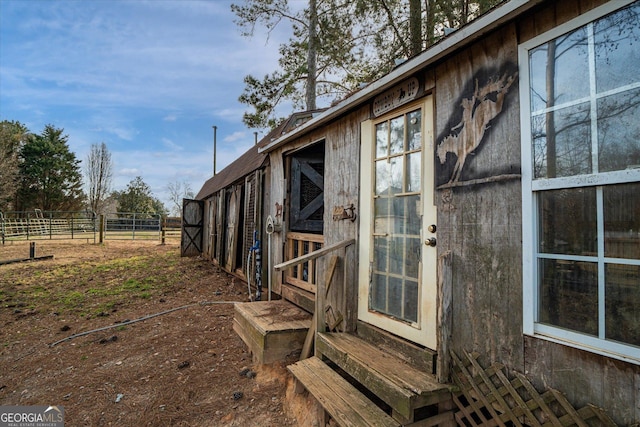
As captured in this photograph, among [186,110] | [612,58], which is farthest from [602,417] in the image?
[186,110]

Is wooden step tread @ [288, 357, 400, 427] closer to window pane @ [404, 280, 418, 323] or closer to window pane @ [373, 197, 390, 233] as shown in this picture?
window pane @ [404, 280, 418, 323]

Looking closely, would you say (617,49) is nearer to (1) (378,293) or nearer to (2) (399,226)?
(2) (399,226)

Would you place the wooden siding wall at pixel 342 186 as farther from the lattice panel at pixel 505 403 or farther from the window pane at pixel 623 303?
the window pane at pixel 623 303

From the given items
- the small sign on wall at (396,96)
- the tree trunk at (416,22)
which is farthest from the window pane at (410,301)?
the tree trunk at (416,22)

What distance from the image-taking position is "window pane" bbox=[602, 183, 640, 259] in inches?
52.5

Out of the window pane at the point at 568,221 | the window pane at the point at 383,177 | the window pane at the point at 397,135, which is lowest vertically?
the window pane at the point at 568,221

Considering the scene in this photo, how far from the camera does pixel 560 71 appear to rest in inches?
63.5

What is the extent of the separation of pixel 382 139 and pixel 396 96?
0.39 m

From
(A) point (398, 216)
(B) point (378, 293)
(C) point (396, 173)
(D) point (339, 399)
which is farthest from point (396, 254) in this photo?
(D) point (339, 399)

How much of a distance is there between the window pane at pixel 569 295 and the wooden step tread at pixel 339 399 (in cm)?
112

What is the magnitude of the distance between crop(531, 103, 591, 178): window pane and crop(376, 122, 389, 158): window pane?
124 centimetres

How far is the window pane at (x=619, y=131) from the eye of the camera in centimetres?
134

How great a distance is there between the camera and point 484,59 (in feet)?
6.46

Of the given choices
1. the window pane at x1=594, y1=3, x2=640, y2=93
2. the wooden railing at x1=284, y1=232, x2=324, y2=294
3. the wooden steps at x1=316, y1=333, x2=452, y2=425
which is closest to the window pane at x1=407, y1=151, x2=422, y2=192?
the window pane at x1=594, y1=3, x2=640, y2=93
